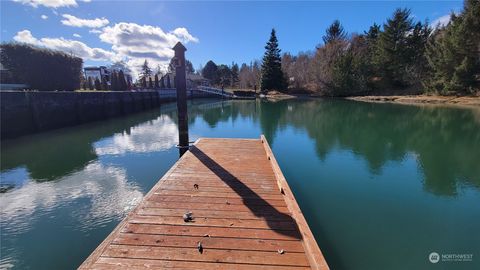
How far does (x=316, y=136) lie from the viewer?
1216cm

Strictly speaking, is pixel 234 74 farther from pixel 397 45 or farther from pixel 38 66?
pixel 38 66

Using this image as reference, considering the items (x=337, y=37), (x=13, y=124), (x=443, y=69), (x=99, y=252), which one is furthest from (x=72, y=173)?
(x=337, y=37)

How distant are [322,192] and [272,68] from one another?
41.8 m

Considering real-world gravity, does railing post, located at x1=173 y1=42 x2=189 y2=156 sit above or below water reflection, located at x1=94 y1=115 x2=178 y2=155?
above

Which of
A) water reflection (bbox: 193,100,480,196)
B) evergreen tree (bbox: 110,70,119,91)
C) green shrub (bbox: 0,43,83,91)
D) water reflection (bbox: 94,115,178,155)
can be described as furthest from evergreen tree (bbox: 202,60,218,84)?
water reflection (bbox: 94,115,178,155)

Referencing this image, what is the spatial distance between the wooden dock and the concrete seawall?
36.7 feet

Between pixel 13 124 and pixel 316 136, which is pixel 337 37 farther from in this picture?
pixel 13 124

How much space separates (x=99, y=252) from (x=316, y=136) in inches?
428

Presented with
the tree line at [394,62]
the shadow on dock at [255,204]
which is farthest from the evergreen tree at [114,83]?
the shadow on dock at [255,204]

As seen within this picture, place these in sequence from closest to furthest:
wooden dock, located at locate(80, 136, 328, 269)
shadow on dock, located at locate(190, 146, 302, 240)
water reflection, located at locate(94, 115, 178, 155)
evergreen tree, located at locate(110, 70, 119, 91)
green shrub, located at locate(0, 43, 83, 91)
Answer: wooden dock, located at locate(80, 136, 328, 269) → shadow on dock, located at locate(190, 146, 302, 240) → water reflection, located at locate(94, 115, 178, 155) → green shrub, located at locate(0, 43, 83, 91) → evergreen tree, located at locate(110, 70, 119, 91)

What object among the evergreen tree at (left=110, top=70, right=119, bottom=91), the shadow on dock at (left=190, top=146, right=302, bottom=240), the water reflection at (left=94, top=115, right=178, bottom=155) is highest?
the evergreen tree at (left=110, top=70, right=119, bottom=91)

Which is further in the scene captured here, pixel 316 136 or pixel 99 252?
pixel 316 136

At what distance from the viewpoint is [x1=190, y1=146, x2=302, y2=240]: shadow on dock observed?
9.78 ft

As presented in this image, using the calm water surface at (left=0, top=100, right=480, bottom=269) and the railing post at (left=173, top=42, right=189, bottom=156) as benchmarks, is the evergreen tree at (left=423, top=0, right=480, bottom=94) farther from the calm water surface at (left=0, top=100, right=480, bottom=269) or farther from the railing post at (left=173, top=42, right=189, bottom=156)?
the railing post at (left=173, top=42, right=189, bottom=156)
